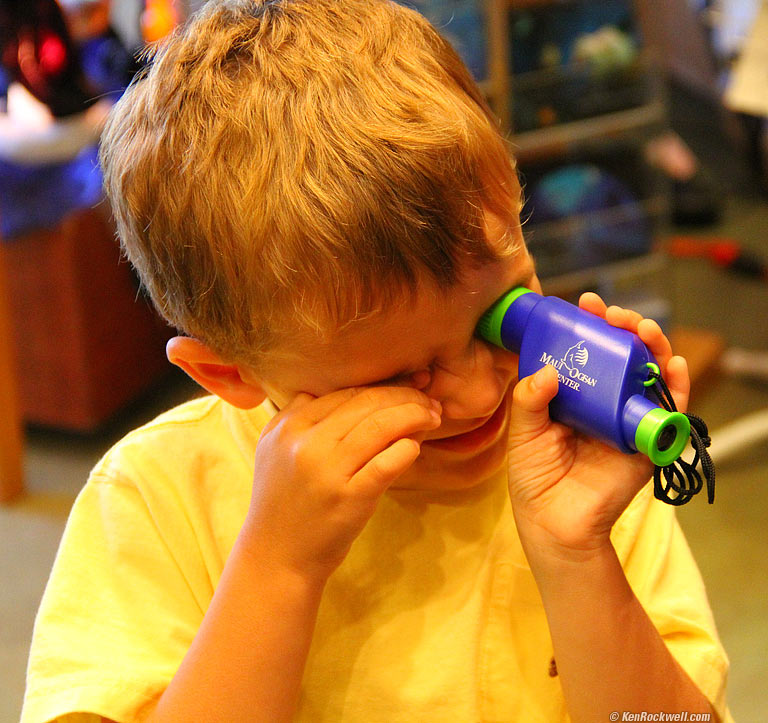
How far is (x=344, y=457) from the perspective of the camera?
65cm

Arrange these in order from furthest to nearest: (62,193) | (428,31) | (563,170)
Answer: (563,170) → (62,193) → (428,31)

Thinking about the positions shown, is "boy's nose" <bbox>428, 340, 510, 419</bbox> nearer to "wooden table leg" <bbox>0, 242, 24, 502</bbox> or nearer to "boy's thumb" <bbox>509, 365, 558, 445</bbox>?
"boy's thumb" <bbox>509, 365, 558, 445</bbox>

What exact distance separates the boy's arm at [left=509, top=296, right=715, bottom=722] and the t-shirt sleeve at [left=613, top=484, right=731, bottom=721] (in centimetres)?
4

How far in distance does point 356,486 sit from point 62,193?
4.91 ft

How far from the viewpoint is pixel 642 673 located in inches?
26.8

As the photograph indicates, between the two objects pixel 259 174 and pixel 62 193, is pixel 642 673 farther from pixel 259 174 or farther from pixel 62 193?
pixel 62 193

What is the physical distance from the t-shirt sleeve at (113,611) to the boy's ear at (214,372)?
0.36 ft

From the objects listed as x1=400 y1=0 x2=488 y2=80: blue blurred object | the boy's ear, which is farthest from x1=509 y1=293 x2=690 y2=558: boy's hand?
x1=400 y1=0 x2=488 y2=80: blue blurred object

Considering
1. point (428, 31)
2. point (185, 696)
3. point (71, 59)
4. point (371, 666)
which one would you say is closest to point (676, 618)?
point (371, 666)

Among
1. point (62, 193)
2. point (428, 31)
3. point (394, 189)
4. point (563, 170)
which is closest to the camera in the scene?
point (394, 189)

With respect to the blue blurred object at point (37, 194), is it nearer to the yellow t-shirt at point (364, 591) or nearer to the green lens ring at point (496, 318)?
the yellow t-shirt at point (364, 591)

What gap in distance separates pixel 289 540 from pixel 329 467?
0.21 ft

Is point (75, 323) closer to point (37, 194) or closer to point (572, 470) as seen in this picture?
point (37, 194)

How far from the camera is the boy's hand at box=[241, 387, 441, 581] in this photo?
0.65 m
